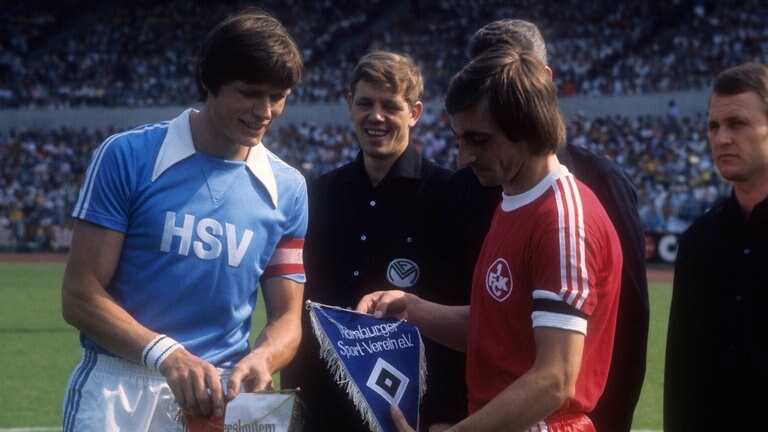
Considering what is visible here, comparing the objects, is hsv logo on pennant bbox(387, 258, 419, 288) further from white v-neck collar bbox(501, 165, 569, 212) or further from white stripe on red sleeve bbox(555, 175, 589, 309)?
white stripe on red sleeve bbox(555, 175, 589, 309)

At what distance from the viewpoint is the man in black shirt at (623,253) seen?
3.64m

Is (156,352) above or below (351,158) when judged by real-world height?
above

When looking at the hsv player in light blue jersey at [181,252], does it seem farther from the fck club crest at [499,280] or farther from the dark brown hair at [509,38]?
the dark brown hair at [509,38]

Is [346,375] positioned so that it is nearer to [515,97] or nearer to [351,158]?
[515,97]

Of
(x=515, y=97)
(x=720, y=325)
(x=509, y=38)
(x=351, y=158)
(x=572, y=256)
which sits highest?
(x=509, y=38)

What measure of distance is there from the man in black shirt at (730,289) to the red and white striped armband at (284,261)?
1.35m

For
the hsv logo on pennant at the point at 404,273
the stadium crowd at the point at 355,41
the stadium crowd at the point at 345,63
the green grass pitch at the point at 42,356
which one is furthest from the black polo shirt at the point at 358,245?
the stadium crowd at the point at 355,41

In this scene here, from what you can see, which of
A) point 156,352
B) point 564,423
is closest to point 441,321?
point 564,423

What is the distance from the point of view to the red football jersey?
97.8 inches

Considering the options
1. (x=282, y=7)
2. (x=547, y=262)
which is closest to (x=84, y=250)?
(x=547, y=262)

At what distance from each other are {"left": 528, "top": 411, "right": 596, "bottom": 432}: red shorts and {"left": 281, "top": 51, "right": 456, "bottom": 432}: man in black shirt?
1598mm

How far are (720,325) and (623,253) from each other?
497mm

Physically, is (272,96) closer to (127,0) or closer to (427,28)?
(427,28)

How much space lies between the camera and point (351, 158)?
3459cm
